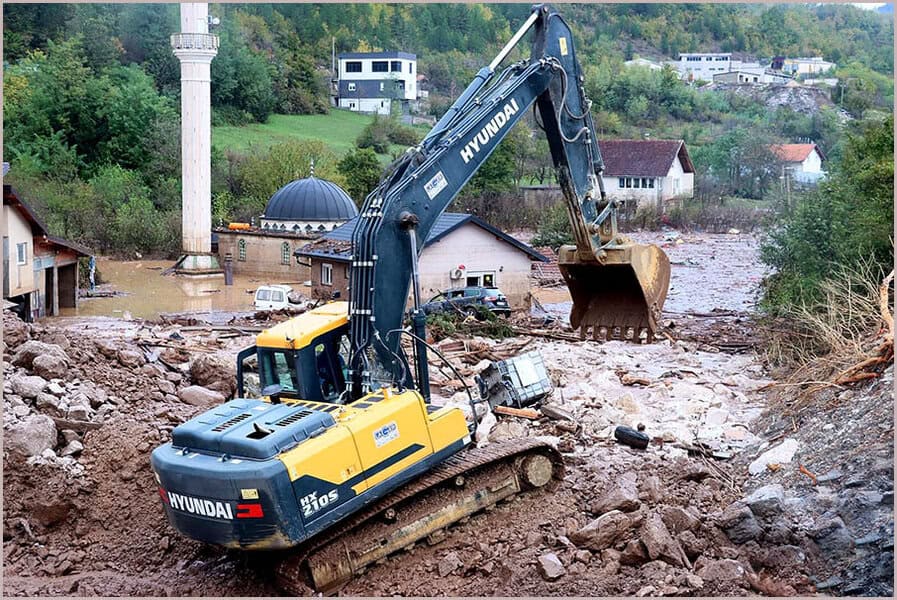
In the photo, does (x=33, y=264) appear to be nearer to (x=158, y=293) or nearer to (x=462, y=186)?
(x=158, y=293)

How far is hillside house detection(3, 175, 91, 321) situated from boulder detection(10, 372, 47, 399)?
13.3 meters

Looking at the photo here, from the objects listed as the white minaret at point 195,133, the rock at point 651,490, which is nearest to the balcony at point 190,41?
the white minaret at point 195,133

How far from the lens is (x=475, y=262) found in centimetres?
3156

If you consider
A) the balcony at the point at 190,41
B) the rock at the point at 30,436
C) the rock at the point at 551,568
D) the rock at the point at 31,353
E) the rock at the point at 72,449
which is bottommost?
the rock at the point at 551,568

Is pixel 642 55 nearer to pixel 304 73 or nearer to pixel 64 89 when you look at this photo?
pixel 304 73

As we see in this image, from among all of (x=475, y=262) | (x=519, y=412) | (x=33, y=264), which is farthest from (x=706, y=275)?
(x=519, y=412)

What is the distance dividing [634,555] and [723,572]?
34.2 inches

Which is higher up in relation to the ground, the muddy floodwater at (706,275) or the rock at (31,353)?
the rock at (31,353)

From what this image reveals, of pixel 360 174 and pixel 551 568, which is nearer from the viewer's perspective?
pixel 551 568

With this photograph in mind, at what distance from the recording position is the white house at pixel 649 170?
67750 millimetres

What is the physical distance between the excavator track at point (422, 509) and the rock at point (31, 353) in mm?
6765

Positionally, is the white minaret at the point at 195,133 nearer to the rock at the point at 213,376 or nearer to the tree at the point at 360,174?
the tree at the point at 360,174

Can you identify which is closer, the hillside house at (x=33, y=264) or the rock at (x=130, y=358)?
the rock at (x=130, y=358)

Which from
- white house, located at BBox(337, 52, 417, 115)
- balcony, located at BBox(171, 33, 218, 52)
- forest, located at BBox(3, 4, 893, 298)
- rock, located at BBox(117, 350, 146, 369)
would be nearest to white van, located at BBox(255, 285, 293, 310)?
rock, located at BBox(117, 350, 146, 369)
